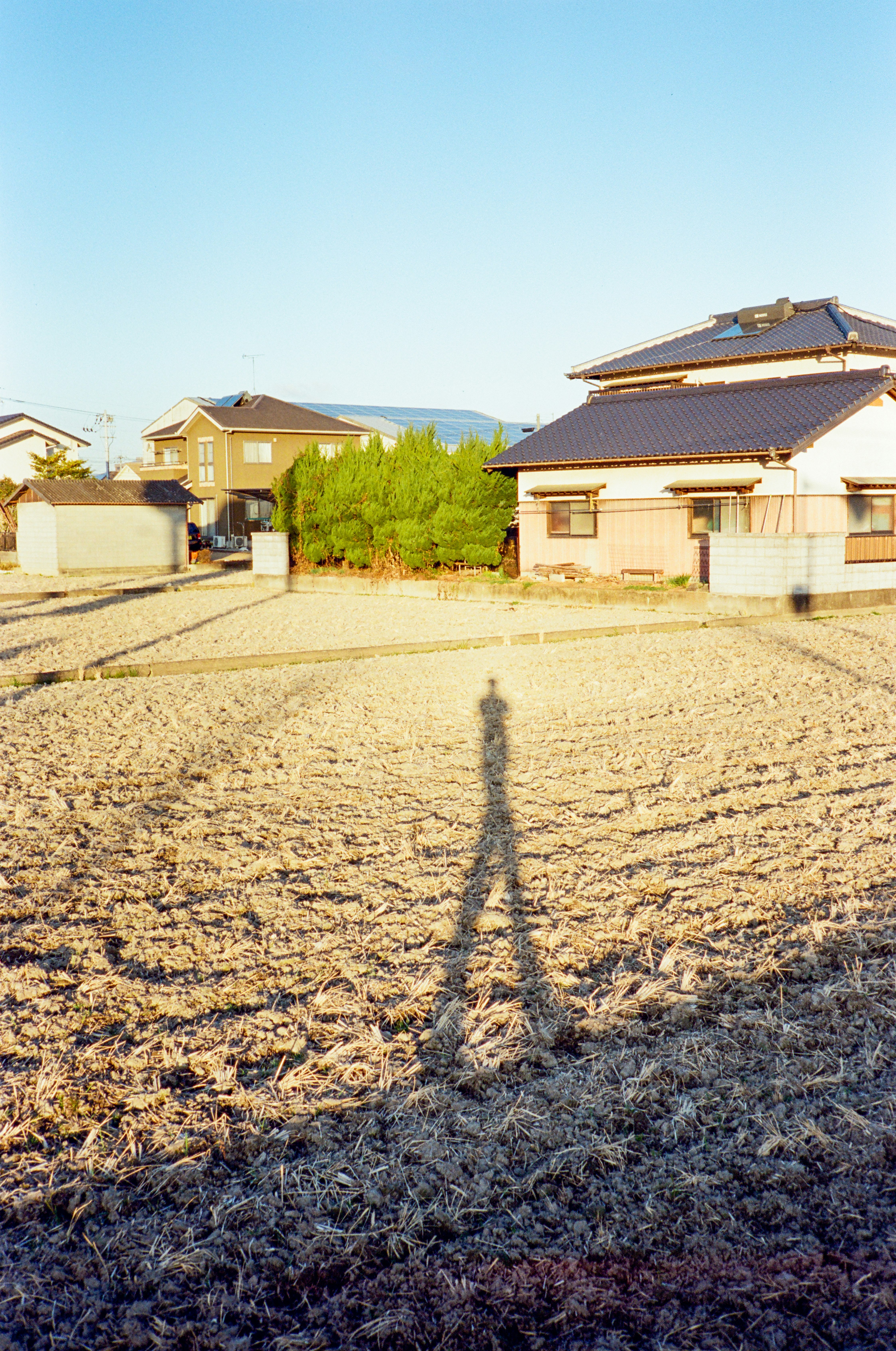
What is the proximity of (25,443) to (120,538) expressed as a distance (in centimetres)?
2366

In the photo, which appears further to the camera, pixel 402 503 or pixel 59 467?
pixel 59 467

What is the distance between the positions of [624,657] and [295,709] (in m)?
3.50

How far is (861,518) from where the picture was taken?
15812 millimetres

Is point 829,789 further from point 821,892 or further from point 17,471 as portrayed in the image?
point 17,471

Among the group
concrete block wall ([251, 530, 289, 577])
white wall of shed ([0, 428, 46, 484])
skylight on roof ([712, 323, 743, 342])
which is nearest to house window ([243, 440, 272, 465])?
white wall of shed ([0, 428, 46, 484])

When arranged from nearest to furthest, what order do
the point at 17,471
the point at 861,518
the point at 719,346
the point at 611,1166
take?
the point at 611,1166, the point at 861,518, the point at 719,346, the point at 17,471

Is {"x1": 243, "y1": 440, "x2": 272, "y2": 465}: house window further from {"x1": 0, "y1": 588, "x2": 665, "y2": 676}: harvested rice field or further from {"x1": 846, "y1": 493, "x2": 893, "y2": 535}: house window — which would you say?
{"x1": 846, "y1": 493, "x2": 893, "y2": 535}: house window

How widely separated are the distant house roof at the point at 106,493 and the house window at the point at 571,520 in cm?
1030

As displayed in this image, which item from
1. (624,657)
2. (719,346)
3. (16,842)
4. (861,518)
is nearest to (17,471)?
(719,346)

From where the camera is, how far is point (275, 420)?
34.0 metres

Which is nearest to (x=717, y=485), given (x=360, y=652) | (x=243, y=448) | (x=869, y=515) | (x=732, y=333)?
(x=869, y=515)

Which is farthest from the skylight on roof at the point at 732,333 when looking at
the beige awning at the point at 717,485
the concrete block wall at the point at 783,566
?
the concrete block wall at the point at 783,566

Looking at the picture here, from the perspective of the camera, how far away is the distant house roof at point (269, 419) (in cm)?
3319

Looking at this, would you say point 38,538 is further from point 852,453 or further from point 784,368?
point 852,453
